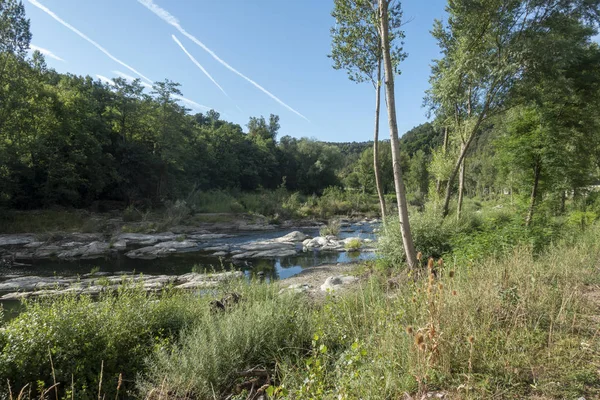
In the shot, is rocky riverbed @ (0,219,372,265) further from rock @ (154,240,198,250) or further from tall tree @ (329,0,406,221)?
tall tree @ (329,0,406,221)

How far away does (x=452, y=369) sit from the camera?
257cm

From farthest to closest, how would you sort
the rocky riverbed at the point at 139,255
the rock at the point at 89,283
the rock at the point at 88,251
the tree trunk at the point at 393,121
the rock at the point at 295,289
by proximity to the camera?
the rock at the point at 88,251 < the rocky riverbed at the point at 139,255 < the rock at the point at 89,283 < the rock at the point at 295,289 < the tree trunk at the point at 393,121

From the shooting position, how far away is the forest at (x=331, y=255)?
2775mm

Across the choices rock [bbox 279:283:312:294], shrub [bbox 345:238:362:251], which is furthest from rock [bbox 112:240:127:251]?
rock [bbox 279:283:312:294]

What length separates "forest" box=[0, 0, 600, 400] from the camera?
2775 mm

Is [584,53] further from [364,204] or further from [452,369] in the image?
[364,204]

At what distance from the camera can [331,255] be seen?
615 inches

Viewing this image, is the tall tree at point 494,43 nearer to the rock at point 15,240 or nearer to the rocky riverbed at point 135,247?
the rocky riverbed at point 135,247

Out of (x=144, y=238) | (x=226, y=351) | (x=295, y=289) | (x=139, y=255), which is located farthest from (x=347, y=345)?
(x=144, y=238)

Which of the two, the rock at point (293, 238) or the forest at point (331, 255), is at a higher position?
the forest at point (331, 255)

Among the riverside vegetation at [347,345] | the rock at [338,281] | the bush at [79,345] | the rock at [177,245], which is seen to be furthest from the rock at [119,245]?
the bush at [79,345]

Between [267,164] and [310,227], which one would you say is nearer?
[310,227]

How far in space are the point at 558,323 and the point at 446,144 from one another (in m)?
15.1

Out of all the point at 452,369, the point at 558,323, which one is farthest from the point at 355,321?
the point at 558,323
